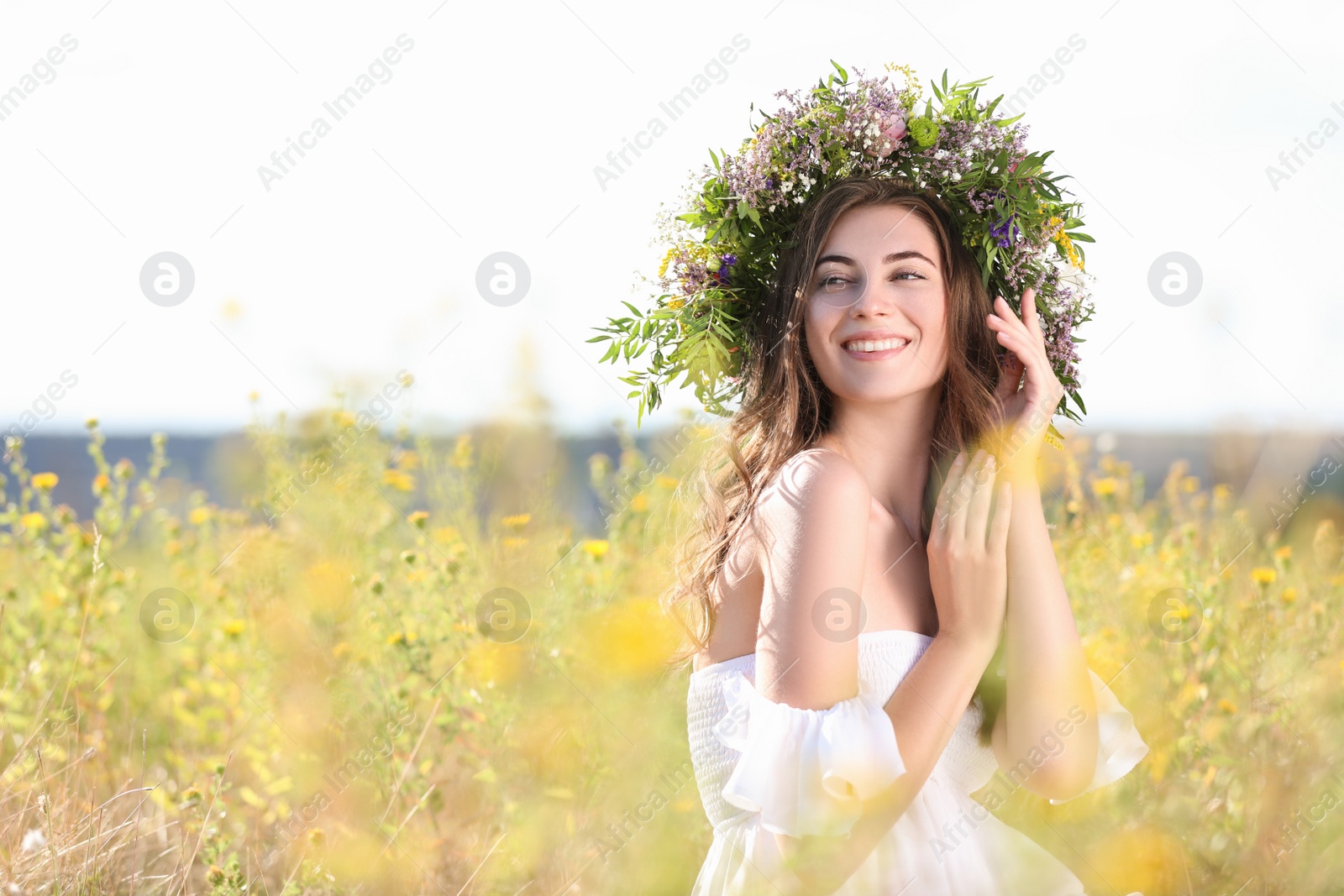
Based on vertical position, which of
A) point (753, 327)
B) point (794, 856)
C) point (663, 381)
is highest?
point (753, 327)

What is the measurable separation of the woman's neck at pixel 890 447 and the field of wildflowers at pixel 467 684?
0.55 meters

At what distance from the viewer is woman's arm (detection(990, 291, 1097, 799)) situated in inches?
78.6

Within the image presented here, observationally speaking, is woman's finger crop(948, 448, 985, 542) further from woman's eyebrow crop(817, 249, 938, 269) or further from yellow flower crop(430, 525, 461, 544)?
yellow flower crop(430, 525, 461, 544)

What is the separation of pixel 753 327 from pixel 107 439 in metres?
2.77

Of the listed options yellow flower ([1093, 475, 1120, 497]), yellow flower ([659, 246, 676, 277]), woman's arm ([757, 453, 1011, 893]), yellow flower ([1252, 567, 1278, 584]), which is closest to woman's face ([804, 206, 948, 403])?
woman's arm ([757, 453, 1011, 893])

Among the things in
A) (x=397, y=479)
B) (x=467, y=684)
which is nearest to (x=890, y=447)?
(x=467, y=684)

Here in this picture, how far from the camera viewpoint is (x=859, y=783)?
178cm

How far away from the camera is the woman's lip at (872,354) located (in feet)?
6.83

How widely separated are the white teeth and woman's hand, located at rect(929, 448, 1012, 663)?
0.31 m

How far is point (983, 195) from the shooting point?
2240 millimetres

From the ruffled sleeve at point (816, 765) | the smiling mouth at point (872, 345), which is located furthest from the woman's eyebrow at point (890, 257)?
the ruffled sleeve at point (816, 765)

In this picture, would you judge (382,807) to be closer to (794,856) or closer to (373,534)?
(373,534)

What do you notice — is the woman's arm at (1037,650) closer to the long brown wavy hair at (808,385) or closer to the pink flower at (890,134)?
the long brown wavy hair at (808,385)

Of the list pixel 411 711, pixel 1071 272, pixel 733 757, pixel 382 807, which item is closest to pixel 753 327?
pixel 1071 272
